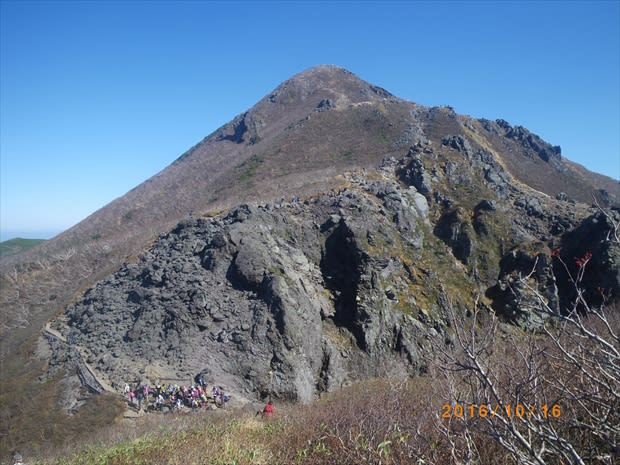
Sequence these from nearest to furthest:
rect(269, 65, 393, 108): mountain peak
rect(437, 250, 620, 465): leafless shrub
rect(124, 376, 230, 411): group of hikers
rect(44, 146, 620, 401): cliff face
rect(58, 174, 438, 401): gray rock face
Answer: rect(437, 250, 620, 465): leafless shrub
rect(124, 376, 230, 411): group of hikers
rect(58, 174, 438, 401): gray rock face
rect(44, 146, 620, 401): cliff face
rect(269, 65, 393, 108): mountain peak

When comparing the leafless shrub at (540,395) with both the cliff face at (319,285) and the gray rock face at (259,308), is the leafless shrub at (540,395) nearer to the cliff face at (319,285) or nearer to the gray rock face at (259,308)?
the cliff face at (319,285)

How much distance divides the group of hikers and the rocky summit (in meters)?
0.51

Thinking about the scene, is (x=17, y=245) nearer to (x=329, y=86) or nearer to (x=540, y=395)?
(x=329, y=86)

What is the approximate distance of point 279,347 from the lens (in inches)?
685

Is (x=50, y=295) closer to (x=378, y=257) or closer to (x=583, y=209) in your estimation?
(x=378, y=257)

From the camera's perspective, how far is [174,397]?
48.1 ft

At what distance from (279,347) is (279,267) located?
452cm

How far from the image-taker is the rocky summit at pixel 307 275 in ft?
56.5

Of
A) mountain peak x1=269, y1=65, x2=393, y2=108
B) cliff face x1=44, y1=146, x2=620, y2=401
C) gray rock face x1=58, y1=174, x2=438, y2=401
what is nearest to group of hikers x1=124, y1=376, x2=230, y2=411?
cliff face x1=44, y1=146, x2=620, y2=401

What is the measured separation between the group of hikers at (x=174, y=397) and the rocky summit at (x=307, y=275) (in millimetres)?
508

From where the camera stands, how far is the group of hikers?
47.3ft

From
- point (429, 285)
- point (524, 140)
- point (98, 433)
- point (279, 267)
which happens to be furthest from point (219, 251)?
point (524, 140)

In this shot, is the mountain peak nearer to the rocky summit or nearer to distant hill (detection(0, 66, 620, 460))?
the rocky summit

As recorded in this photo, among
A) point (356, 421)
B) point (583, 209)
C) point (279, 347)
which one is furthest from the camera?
point (583, 209)
